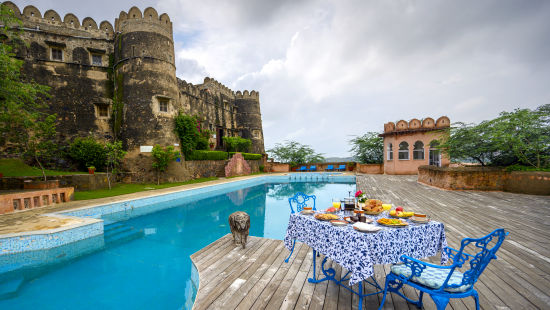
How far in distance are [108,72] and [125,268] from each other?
52.0 feet

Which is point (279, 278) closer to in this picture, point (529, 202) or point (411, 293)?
point (411, 293)

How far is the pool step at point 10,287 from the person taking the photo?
11.2 ft

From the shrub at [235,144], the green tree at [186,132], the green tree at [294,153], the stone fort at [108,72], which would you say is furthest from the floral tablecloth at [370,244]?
the green tree at [294,153]

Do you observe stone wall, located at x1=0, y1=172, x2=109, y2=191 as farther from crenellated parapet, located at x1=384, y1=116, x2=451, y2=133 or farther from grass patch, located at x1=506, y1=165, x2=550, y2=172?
crenellated parapet, located at x1=384, y1=116, x2=451, y2=133

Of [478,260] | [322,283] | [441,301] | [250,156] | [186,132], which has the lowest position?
[322,283]

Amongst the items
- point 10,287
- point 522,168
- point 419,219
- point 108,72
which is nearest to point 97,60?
point 108,72

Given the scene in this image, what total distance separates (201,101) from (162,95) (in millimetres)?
7507

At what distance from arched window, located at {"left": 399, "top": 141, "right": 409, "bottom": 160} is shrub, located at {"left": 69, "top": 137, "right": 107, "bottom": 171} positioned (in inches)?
824

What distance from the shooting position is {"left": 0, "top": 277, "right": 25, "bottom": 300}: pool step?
3412 mm

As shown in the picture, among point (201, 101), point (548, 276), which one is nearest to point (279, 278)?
point (548, 276)

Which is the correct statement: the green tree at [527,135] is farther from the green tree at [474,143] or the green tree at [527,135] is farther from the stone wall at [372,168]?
the stone wall at [372,168]

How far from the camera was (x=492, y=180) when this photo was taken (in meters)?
9.27

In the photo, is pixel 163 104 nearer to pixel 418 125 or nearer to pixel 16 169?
pixel 16 169

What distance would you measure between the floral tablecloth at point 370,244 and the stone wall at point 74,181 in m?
12.8
